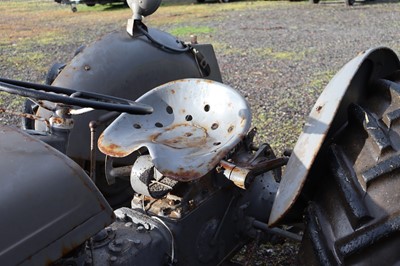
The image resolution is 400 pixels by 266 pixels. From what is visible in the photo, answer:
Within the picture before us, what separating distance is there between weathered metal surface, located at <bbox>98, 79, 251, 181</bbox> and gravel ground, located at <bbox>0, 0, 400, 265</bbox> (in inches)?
36.6

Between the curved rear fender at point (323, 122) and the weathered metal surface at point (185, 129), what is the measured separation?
194mm

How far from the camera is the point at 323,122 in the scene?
1507mm

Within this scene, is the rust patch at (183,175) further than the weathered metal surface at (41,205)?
Yes

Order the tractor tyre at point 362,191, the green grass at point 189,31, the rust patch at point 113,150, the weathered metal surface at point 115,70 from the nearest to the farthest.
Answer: the tractor tyre at point 362,191 < the rust patch at point 113,150 < the weathered metal surface at point 115,70 < the green grass at point 189,31

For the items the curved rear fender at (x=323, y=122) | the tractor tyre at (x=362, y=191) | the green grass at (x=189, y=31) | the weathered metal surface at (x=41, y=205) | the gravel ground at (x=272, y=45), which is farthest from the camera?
the green grass at (x=189, y=31)

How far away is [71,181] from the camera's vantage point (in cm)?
116

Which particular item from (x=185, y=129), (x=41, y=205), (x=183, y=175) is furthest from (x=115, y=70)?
(x=41, y=205)

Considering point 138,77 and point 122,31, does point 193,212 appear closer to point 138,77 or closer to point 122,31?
point 138,77

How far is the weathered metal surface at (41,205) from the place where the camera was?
1039mm

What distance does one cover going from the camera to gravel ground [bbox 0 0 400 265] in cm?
436

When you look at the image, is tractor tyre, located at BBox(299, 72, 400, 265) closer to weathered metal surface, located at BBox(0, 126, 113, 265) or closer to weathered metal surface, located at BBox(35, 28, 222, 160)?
weathered metal surface, located at BBox(0, 126, 113, 265)

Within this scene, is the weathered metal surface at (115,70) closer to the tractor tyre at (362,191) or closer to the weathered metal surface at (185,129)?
the weathered metal surface at (185,129)

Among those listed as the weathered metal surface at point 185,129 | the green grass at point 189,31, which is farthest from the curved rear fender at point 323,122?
the green grass at point 189,31

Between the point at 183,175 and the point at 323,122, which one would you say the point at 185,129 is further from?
the point at 323,122
